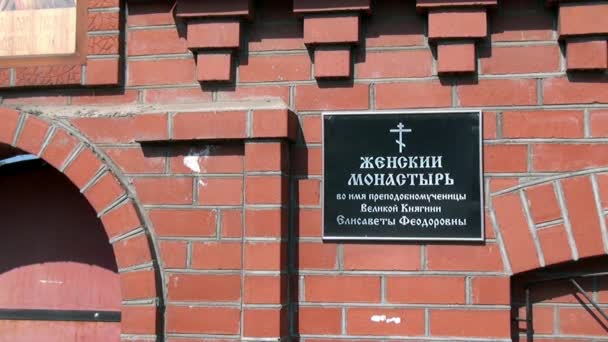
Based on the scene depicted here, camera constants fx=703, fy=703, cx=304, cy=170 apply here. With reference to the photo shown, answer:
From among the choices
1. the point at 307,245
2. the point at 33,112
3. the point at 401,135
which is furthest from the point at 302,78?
the point at 33,112

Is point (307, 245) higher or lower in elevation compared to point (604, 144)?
lower

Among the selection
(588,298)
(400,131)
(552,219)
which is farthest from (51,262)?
(588,298)

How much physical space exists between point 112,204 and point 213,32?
2.75 ft

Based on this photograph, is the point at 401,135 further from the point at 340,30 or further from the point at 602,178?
the point at 602,178

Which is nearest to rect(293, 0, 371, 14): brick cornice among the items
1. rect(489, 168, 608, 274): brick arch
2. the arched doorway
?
rect(489, 168, 608, 274): brick arch

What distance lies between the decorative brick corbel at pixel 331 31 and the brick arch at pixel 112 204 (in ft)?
3.23

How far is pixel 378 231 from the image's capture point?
9.23 feet

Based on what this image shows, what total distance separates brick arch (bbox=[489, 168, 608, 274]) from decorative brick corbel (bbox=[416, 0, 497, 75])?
54cm

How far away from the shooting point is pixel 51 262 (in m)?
3.55

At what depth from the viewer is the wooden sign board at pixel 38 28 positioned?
3.16 meters

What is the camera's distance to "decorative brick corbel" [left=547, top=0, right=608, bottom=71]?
2688mm

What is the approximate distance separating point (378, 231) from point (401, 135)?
0.40 meters

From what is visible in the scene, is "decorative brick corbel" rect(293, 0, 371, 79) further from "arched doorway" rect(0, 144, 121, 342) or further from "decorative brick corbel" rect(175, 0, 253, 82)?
"arched doorway" rect(0, 144, 121, 342)

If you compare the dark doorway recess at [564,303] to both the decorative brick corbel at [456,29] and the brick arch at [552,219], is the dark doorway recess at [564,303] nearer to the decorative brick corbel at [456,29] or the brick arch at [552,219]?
the brick arch at [552,219]
